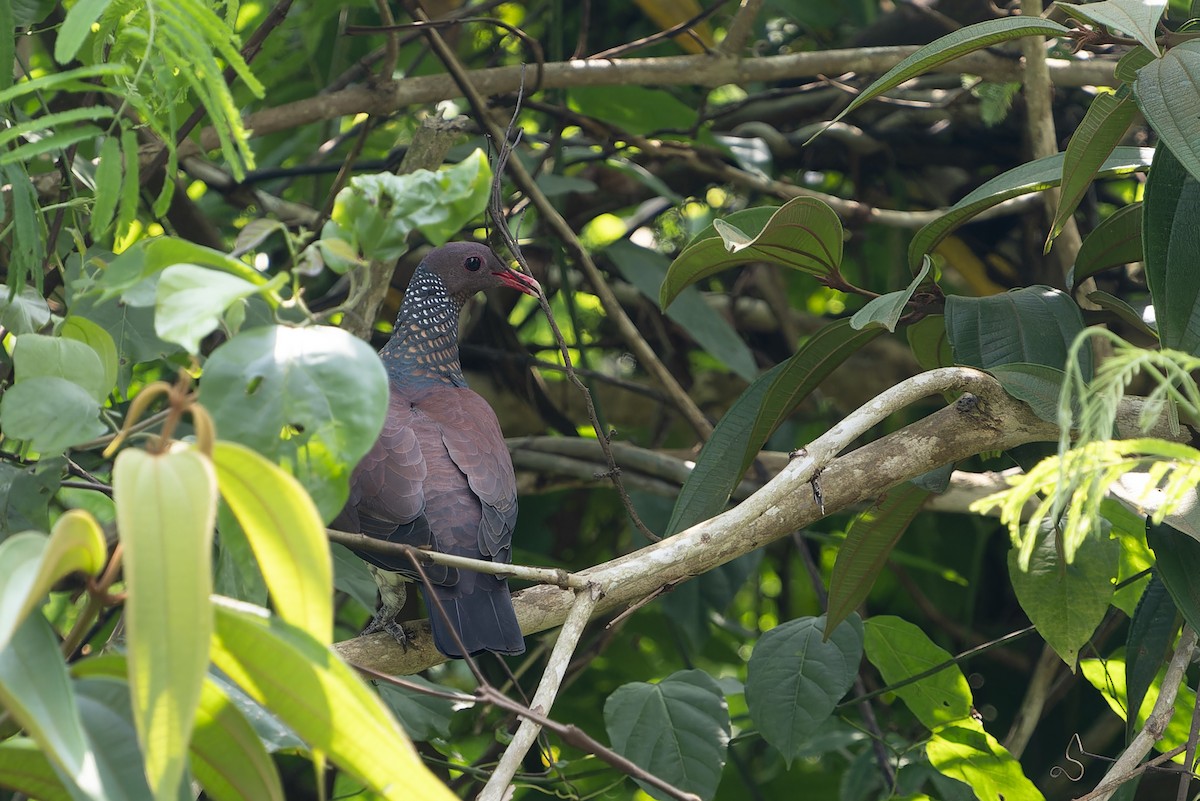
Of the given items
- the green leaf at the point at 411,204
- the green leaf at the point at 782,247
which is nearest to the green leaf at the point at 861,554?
the green leaf at the point at 782,247

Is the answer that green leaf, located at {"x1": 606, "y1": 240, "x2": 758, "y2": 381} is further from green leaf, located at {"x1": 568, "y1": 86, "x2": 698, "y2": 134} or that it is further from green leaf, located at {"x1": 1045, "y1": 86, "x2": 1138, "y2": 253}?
green leaf, located at {"x1": 1045, "y1": 86, "x2": 1138, "y2": 253}

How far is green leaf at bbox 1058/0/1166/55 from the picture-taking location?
4.29 feet

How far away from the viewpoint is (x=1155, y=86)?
1356 millimetres

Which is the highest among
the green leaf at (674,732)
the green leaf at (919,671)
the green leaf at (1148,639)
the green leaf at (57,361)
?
the green leaf at (57,361)

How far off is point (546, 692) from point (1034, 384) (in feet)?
2.58

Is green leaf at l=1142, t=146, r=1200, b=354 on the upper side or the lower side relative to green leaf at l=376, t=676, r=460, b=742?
upper

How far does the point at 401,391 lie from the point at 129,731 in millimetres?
1516

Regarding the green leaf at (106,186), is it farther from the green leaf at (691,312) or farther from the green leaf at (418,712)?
the green leaf at (691,312)

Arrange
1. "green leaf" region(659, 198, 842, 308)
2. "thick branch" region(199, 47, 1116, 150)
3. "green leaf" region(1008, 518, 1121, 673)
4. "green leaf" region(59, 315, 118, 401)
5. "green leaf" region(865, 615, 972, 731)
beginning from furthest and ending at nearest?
1. "thick branch" region(199, 47, 1116, 150)
2. "green leaf" region(865, 615, 972, 731)
3. "green leaf" region(1008, 518, 1121, 673)
4. "green leaf" region(659, 198, 842, 308)
5. "green leaf" region(59, 315, 118, 401)

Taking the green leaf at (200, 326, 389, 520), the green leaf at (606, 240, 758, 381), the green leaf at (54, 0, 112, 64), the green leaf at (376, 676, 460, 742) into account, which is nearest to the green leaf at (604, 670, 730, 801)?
the green leaf at (376, 676, 460, 742)

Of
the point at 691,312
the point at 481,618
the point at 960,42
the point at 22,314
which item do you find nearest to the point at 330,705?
the point at 22,314

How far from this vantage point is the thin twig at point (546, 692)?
1.03m

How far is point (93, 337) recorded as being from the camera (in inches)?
50.6

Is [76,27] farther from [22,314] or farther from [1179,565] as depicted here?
[1179,565]
